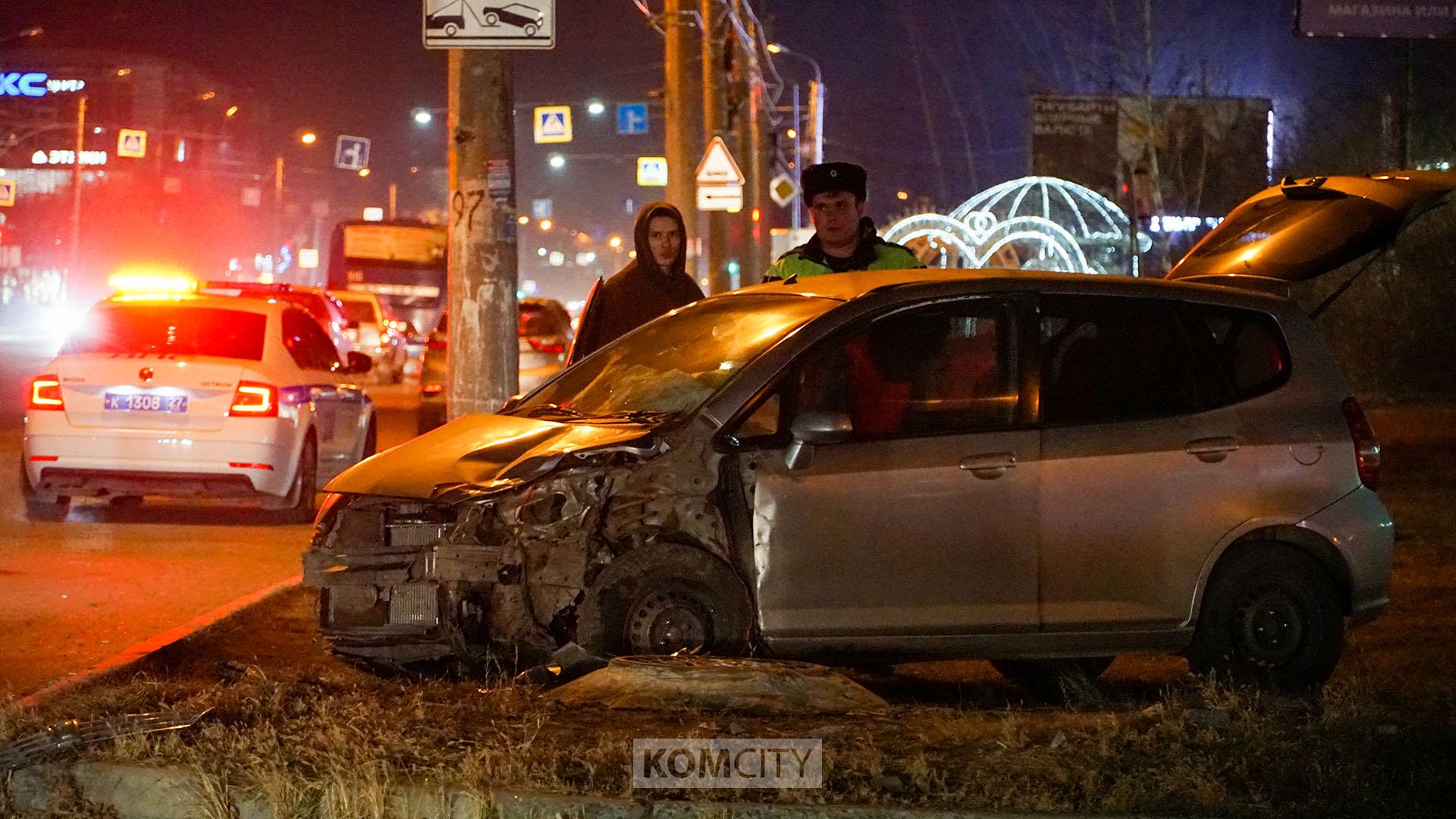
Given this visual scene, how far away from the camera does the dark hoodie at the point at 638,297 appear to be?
888 centimetres

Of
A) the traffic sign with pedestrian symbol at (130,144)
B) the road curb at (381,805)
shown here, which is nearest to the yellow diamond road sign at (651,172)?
the traffic sign with pedestrian symbol at (130,144)

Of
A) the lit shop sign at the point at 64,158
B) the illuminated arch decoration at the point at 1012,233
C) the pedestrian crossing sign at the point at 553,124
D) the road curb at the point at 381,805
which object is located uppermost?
the lit shop sign at the point at 64,158

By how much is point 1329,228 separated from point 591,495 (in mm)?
3752

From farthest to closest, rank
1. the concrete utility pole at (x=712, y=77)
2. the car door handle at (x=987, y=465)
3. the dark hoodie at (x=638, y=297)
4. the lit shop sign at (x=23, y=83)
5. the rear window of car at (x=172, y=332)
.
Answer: the lit shop sign at (x=23, y=83) → the concrete utility pole at (x=712, y=77) → the rear window of car at (x=172, y=332) → the dark hoodie at (x=638, y=297) → the car door handle at (x=987, y=465)

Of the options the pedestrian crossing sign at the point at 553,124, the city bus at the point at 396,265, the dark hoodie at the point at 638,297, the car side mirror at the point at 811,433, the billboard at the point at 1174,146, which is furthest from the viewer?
the city bus at the point at 396,265

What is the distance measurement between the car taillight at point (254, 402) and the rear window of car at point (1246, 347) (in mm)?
6500

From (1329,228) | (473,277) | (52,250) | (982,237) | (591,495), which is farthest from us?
(52,250)

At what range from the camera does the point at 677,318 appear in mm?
7000

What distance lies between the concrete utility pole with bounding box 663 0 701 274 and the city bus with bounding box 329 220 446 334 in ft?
77.1

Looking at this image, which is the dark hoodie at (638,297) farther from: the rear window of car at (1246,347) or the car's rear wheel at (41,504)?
the car's rear wheel at (41,504)

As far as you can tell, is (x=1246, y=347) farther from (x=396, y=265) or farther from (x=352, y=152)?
(x=352, y=152)

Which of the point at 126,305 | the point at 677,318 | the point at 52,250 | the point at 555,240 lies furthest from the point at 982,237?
the point at 555,240

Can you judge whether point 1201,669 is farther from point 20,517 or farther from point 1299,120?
point 1299,120

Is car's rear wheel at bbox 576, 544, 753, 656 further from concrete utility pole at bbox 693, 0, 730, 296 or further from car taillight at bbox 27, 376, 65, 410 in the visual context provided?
concrete utility pole at bbox 693, 0, 730, 296
